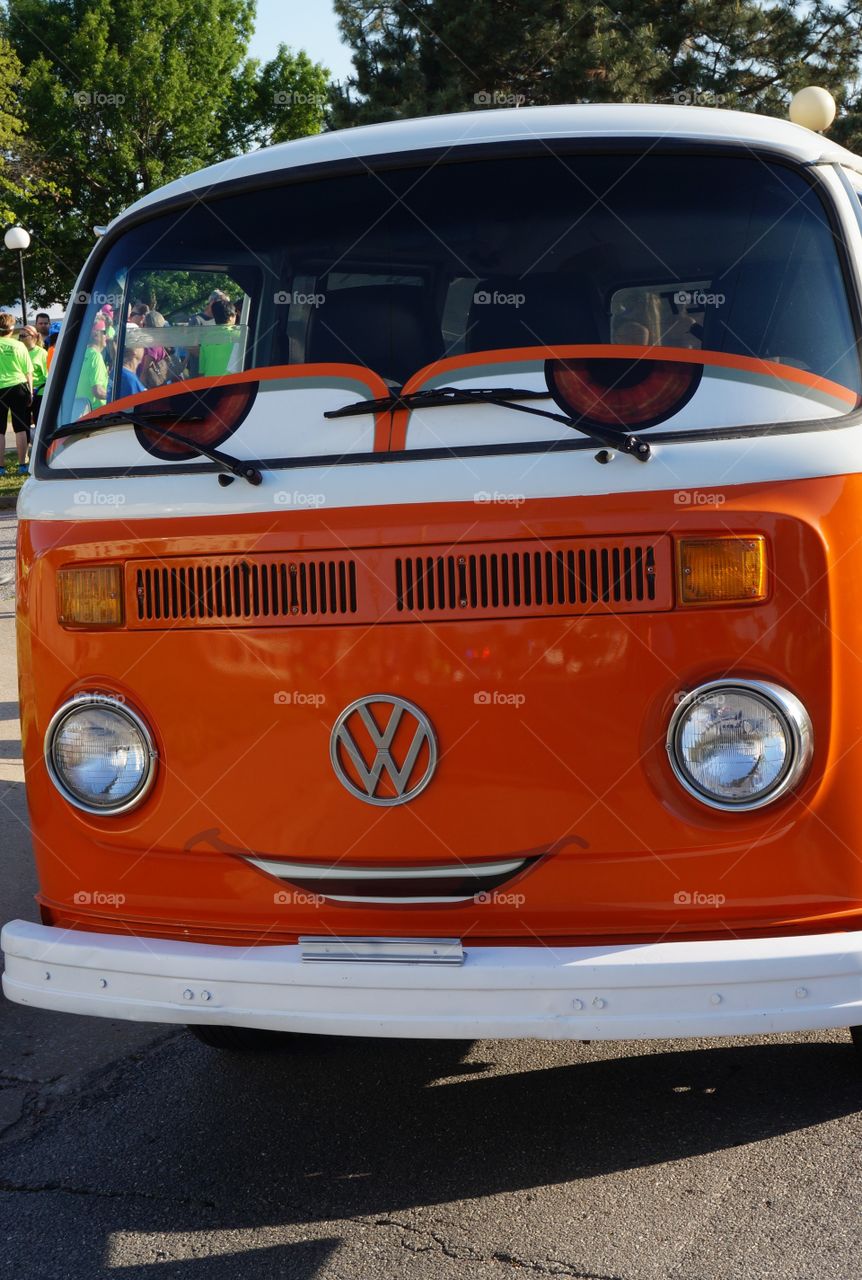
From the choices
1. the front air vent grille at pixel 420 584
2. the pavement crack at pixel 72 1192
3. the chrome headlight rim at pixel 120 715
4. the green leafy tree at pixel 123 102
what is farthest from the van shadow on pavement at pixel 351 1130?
the green leafy tree at pixel 123 102

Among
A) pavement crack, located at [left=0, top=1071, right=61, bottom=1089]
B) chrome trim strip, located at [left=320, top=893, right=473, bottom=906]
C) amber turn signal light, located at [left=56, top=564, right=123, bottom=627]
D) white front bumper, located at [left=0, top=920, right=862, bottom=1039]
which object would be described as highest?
amber turn signal light, located at [left=56, top=564, right=123, bottom=627]

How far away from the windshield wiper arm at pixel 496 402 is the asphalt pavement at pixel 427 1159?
163 centimetres

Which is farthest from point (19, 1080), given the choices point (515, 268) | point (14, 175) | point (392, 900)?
point (14, 175)

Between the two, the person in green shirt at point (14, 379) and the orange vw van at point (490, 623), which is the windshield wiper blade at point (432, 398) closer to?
the orange vw van at point (490, 623)

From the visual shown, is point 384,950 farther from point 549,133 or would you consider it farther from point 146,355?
point 549,133

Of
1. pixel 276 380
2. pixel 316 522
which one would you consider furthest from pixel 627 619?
pixel 276 380

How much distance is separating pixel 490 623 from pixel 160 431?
100 centimetres

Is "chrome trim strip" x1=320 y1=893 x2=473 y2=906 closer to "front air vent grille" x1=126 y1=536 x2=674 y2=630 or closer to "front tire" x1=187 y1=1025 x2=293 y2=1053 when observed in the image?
"front air vent grille" x1=126 y1=536 x2=674 y2=630

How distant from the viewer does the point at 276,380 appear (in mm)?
3293

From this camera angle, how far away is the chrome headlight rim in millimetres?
3078

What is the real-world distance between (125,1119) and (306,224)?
92.5 inches

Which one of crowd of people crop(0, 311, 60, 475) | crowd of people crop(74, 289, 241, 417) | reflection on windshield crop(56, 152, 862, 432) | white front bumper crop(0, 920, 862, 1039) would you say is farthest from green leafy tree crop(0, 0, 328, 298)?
white front bumper crop(0, 920, 862, 1039)

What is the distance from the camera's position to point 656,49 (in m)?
22.3

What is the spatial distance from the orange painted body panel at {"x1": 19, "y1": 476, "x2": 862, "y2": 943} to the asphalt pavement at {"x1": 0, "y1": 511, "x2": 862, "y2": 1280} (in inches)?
25.4
